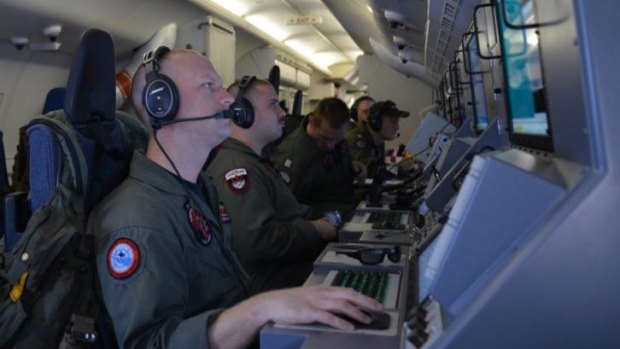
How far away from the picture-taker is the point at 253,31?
8.58 meters

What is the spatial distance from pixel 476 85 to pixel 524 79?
172 cm

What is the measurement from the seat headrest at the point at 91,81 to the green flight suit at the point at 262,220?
0.70 m

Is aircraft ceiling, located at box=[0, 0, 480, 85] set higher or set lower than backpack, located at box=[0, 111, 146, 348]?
higher

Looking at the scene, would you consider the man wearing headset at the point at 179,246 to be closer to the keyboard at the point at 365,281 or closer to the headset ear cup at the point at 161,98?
the headset ear cup at the point at 161,98

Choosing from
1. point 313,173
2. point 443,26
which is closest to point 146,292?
point 313,173

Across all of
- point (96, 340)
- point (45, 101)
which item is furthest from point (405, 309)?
point (45, 101)

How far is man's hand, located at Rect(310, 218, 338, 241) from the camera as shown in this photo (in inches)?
110

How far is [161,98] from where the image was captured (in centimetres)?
170

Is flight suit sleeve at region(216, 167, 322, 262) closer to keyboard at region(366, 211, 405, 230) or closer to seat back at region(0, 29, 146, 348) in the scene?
keyboard at region(366, 211, 405, 230)

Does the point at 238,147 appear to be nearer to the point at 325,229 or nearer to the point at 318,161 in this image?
the point at 325,229

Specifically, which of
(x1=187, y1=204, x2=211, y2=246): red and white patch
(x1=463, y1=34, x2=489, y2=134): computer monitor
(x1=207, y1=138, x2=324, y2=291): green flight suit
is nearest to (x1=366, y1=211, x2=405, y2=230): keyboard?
(x1=207, y1=138, x2=324, y2=291): green flight suit

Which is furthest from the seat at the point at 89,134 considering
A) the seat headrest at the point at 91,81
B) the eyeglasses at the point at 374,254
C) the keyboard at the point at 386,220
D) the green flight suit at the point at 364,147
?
the green flight suit at the point at 364,147

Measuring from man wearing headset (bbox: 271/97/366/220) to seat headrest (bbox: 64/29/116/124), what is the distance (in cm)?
209

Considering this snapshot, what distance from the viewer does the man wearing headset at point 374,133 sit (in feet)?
17.6
